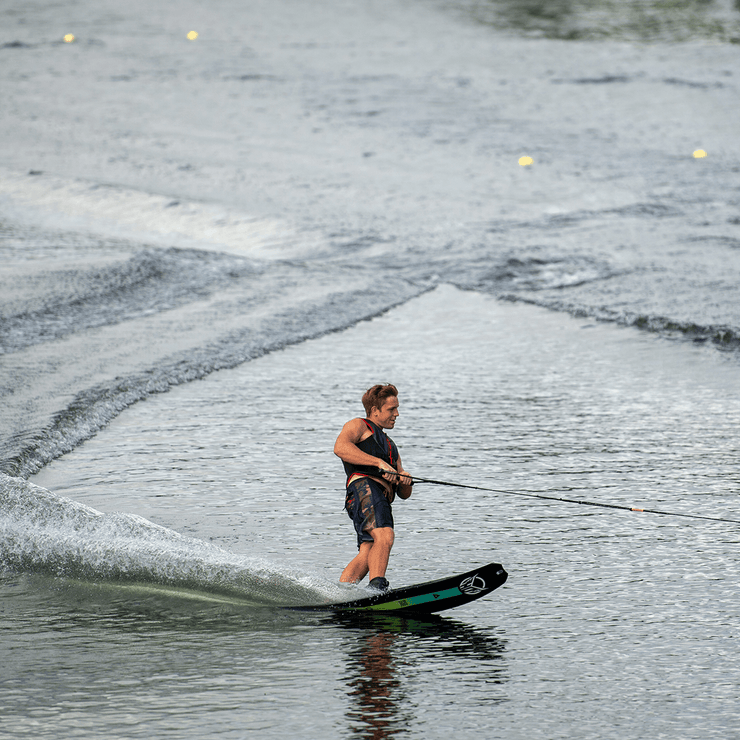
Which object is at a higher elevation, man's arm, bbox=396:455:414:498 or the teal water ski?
man's arm, bbox=396:455:414:498

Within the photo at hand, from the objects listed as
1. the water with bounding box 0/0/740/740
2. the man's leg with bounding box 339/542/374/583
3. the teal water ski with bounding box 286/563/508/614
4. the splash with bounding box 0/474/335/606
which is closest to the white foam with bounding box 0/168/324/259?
the water with bounding box 0/0/740/740

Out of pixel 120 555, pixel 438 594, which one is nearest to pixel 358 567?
pixel 438 594

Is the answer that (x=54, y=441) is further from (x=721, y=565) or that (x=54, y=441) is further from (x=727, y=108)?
(x=727, y=108)

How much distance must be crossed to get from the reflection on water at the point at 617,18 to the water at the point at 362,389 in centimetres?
455

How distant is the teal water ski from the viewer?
18.6 feet

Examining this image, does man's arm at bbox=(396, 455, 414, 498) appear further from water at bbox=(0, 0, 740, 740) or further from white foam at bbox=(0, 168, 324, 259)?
white foam at bbox=(0, 168, 324, 259)

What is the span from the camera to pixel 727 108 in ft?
89.0

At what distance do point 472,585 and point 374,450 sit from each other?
0.89 meters

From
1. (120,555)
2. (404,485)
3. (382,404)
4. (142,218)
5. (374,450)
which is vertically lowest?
(120,555)

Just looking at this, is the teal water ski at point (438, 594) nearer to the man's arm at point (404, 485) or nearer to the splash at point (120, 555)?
the splash at point (120, 555)

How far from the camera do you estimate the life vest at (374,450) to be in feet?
19.3

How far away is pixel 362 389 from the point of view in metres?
11.2

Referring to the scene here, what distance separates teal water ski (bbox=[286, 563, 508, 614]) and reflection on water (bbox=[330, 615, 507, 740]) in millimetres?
70

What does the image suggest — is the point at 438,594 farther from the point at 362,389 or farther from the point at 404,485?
the point at 362,389
